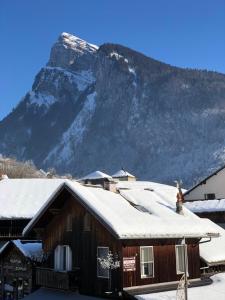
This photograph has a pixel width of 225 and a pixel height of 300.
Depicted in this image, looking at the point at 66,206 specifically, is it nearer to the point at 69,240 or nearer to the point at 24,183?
the point at 69,240

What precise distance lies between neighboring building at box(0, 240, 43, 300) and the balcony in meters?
2.43

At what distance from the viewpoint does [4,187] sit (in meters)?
49.9

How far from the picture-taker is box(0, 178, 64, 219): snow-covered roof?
44531 millimetres

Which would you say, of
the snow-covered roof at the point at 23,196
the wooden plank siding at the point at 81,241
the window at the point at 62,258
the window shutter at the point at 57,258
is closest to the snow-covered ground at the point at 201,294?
the wooden plank siding at the point at 81,241

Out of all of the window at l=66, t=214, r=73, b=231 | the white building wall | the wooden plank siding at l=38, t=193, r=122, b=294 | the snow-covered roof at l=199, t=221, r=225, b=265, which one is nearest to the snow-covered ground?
the wooden plank siding at l=38, t=193, r=122, b=294

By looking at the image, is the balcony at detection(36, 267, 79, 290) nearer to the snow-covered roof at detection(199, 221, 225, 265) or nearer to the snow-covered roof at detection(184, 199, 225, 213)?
the snow-covered roof at detection(199, 221, 225, 265)

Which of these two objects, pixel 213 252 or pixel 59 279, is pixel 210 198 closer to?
pixel 213 252

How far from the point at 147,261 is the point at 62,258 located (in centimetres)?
548

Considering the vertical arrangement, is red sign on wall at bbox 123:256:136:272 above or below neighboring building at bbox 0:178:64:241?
below

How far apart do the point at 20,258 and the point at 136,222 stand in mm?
10574

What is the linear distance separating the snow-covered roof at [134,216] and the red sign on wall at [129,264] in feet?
4.69

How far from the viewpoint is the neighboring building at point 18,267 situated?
103ft

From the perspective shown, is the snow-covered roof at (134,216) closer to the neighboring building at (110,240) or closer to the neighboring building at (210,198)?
the neighboring building at (110,240)

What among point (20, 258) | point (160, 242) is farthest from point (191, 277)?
point (20, 258)
